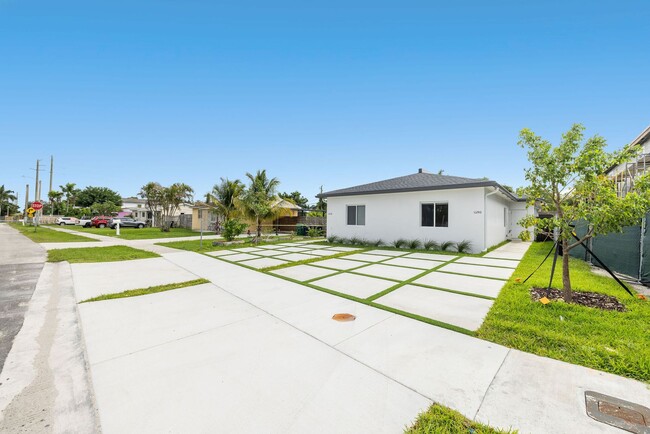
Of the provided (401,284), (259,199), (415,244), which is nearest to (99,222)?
(259,199)

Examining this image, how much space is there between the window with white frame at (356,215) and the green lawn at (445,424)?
485 inches

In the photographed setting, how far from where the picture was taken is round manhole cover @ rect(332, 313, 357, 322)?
381 centimetres

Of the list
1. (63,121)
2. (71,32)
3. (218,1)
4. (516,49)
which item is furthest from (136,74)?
(516,49)

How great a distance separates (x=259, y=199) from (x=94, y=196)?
59.9 meters

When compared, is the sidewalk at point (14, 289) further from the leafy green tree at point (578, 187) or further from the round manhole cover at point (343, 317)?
the leafy green tree at point (578, 187)

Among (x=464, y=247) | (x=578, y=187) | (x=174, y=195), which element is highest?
(x=174, y=195)

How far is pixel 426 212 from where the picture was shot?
40.0 ft

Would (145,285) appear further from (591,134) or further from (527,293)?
(591,134)

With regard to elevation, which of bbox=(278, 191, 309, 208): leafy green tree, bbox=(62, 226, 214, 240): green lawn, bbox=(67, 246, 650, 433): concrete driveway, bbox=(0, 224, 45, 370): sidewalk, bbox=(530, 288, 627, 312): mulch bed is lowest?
bbox=(0, 224, 45, 370): sidewalk

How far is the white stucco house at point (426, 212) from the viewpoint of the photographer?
1087 cm

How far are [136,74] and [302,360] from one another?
16694 millimetres

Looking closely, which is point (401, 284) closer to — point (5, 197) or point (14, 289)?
point (14, 289)

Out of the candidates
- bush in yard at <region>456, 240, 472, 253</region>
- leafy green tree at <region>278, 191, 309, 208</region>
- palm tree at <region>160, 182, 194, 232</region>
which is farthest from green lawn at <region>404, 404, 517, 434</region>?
leafy green tree at <region>278, 191, 309, 208</region>

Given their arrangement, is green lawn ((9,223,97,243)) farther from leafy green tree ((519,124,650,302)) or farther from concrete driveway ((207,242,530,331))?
leafy green tree ((519,124,650,302))
